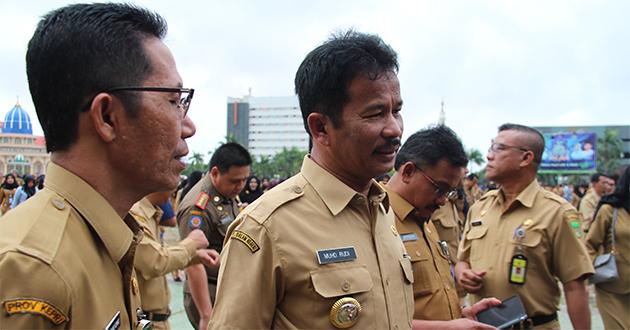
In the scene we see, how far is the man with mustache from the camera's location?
159 centimetres

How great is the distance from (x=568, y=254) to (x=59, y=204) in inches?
125

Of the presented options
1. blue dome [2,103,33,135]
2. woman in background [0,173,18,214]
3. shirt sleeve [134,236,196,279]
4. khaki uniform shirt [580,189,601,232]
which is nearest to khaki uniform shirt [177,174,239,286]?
shirt sleeve [134,236,196,279]

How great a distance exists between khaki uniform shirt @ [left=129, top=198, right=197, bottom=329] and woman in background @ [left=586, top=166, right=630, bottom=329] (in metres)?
3.92

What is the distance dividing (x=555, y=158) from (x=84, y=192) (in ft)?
179

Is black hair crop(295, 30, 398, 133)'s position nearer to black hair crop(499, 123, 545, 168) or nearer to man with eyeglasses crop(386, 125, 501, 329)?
man with eyeglasses crop(386, 125, 501, 329)

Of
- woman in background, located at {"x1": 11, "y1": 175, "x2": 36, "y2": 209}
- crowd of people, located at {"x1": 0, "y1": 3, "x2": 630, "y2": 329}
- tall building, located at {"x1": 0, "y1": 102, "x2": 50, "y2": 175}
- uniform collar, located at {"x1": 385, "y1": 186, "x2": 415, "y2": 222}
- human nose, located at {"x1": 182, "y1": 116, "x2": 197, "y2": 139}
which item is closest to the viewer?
crowd of people, located at {"x1": 0, "y1": 3, "x2": 630, "y2": 329}

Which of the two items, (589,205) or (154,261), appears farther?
(589,205)

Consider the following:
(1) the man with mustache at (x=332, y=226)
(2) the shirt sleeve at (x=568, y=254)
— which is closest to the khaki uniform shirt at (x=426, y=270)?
(1) the man with mustache at (x=332, y=226)

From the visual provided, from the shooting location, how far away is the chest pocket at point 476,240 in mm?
3586

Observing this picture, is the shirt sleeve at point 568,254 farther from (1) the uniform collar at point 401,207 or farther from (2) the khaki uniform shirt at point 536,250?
(1) the uniform collar at point 401,207

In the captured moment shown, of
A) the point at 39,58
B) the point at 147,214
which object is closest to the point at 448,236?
the point at 147,214

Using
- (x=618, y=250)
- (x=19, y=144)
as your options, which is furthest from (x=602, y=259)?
(x=19, y=144)

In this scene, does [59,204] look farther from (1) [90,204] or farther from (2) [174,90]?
(2) [174,90]

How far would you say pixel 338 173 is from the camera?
1888 millimetres
